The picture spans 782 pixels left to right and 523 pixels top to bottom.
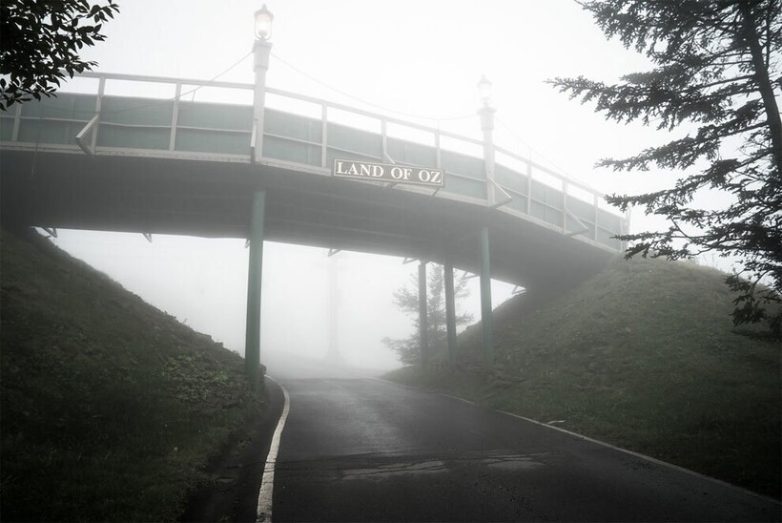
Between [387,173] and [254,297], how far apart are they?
6232 mm

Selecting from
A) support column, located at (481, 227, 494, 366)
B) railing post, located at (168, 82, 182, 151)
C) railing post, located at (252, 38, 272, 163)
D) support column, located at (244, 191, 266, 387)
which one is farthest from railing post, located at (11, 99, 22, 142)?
support column, located at (481, 227, 494, 366)

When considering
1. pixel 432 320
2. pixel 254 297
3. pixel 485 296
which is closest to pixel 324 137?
pixel 254 297

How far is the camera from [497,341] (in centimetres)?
2220

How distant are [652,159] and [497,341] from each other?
579 inches

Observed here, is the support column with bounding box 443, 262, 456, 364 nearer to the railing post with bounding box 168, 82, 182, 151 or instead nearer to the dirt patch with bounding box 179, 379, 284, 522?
the dirt patch with bounding box 179, 379, 284, 522

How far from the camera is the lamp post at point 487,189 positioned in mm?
18250

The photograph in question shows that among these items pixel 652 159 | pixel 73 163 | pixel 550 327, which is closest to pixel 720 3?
pixel 652 159

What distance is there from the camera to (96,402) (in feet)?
23.8

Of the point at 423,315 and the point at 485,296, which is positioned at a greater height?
the point at 485,296

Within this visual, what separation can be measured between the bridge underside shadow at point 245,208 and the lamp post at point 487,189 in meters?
1.02

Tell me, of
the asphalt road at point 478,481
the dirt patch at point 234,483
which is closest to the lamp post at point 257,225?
the asphalt road at point 478,481

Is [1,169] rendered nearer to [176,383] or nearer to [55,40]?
[176,383]

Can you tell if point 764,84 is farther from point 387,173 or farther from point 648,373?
point 387,173

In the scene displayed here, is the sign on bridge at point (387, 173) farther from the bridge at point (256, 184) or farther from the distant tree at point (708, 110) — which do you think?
the distant tree at point (708, 110)
